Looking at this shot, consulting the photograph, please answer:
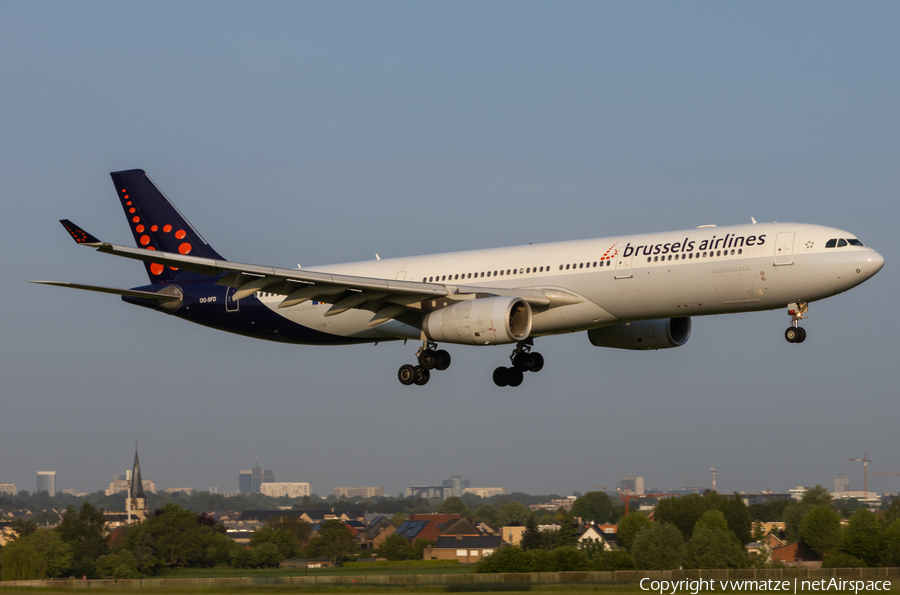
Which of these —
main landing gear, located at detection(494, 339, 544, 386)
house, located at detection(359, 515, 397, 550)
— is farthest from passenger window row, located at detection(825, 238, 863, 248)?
house, located at detection(359, 515, 397, 550)

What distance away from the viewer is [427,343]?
136 ft

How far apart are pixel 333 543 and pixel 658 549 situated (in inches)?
1476

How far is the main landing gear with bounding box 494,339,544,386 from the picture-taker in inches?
1777

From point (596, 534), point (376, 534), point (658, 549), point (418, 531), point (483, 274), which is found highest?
point (483, 274)

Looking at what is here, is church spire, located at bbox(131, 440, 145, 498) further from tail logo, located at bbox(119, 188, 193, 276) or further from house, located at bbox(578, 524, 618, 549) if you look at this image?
tail logo, located at bbox(119, 188, 193, 276)

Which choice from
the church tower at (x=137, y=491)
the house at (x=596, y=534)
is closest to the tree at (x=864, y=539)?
the house at (x=596, y=534)

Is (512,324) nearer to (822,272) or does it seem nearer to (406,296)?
(406,296)

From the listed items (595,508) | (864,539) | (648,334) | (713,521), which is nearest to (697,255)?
(648,334)

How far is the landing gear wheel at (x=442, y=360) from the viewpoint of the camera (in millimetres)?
41312

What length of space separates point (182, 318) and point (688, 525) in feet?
266

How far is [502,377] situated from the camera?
4553 cm

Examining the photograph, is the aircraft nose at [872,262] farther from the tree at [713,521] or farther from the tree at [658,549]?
the tree at [713,521]

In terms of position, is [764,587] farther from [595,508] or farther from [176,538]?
[595,508]

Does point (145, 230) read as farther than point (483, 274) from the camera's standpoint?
Yes
